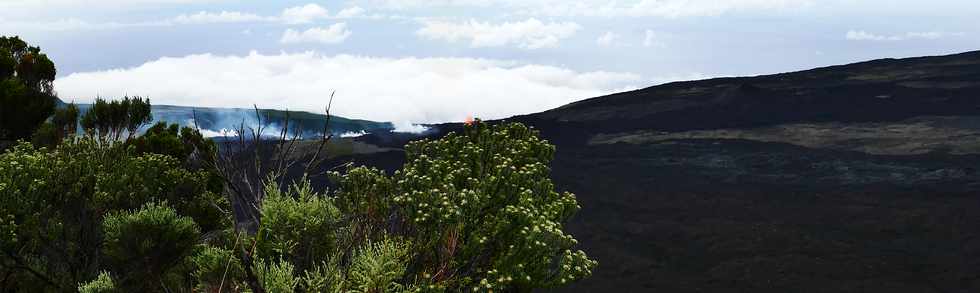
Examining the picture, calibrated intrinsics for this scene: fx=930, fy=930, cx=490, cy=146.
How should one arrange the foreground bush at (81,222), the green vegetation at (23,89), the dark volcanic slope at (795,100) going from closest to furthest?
the foreground bush at (81,222), the green vegetation at (23,89), the dark volcanic slope at (795,100)

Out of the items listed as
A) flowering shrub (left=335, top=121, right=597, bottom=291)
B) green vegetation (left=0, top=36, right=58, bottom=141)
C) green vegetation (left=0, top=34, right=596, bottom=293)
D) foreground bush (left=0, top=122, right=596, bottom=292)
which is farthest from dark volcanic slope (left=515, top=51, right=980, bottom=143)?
foreground bush (left=0, top=122, right=596, bottom=292)

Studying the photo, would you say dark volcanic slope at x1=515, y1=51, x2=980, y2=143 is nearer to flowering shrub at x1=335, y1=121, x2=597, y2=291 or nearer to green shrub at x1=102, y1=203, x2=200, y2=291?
flowering shrub at x1=335, y1=121, x2=597, y2=291

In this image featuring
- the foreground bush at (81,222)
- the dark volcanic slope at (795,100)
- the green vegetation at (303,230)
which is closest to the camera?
the green vegetation at (303,230)

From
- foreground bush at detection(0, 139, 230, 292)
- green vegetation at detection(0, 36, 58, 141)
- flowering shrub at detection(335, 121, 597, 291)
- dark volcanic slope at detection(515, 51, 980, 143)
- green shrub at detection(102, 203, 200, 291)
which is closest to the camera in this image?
green shrub at detection(102, 203, 200, 291)

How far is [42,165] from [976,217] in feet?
90.5

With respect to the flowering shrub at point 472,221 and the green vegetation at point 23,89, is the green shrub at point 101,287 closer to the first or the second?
the flowering shrub at point 472,221

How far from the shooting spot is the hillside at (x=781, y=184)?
26109 mm

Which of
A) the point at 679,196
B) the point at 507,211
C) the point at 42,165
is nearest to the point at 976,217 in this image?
the point at 679,196

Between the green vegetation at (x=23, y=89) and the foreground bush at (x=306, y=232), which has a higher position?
the green vegetation at (x=23, y=89)

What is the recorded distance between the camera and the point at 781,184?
130 ft

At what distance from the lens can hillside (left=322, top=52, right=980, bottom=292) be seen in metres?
26.1

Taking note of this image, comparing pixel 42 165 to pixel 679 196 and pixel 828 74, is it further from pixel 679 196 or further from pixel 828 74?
pixel 828 74

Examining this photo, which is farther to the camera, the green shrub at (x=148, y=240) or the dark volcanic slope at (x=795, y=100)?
the dark volcanic slope at (x=795, y=100)

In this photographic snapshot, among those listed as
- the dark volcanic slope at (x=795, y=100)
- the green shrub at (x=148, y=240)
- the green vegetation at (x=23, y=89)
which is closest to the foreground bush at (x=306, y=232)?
the green shrub at (x=148, y=240)
